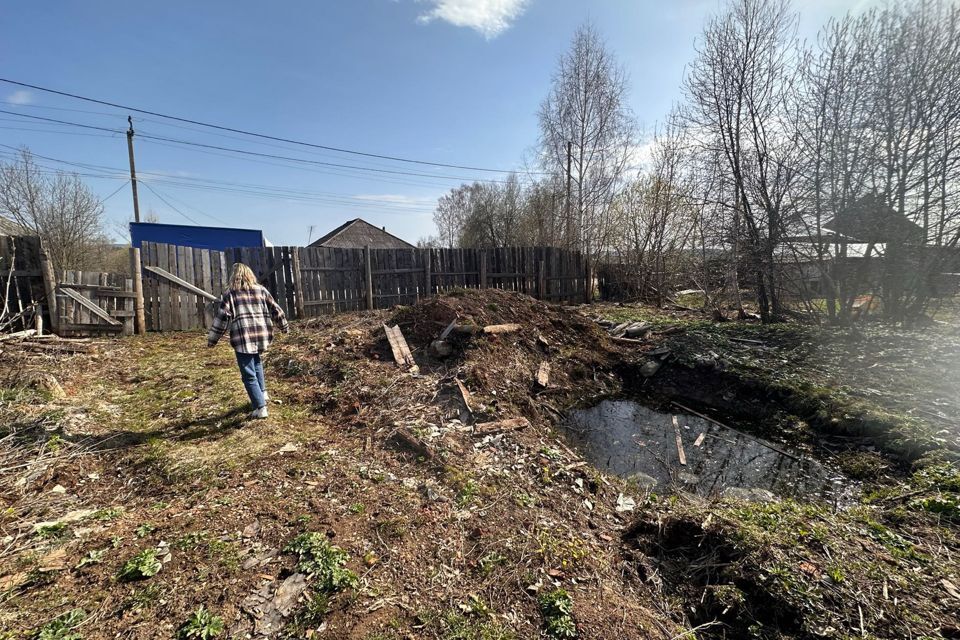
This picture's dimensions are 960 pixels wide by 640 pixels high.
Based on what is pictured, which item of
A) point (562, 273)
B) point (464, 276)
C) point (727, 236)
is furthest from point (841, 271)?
point (464, 276)

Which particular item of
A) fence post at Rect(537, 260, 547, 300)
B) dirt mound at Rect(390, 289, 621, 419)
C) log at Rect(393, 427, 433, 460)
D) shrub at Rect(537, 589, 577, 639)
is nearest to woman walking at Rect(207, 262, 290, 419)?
log at Rect(393, 427, 433, 460)

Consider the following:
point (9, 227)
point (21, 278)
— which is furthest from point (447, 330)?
point (9, 227)

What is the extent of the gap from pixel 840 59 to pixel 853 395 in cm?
706

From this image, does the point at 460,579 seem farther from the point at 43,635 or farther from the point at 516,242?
the point at 516,242

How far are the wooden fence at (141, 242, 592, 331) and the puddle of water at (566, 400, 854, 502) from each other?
7.35 m

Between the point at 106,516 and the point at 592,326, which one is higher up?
the point at 592,326

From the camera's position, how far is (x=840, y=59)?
746 centimetres

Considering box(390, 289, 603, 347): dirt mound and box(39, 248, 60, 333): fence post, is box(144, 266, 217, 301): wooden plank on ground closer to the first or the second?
box(39, 248, 60, 333): fence post

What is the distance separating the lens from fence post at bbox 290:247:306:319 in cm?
945

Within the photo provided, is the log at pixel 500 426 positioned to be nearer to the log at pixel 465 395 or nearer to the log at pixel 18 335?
the log at pixel 465 395

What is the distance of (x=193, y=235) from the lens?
38.7 ft

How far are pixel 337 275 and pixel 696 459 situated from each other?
904 centimetres

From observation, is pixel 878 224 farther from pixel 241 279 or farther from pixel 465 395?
pixel 241 279

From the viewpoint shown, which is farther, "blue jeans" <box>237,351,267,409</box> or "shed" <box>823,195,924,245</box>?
"shed" <box>823,195,924,245</box>
